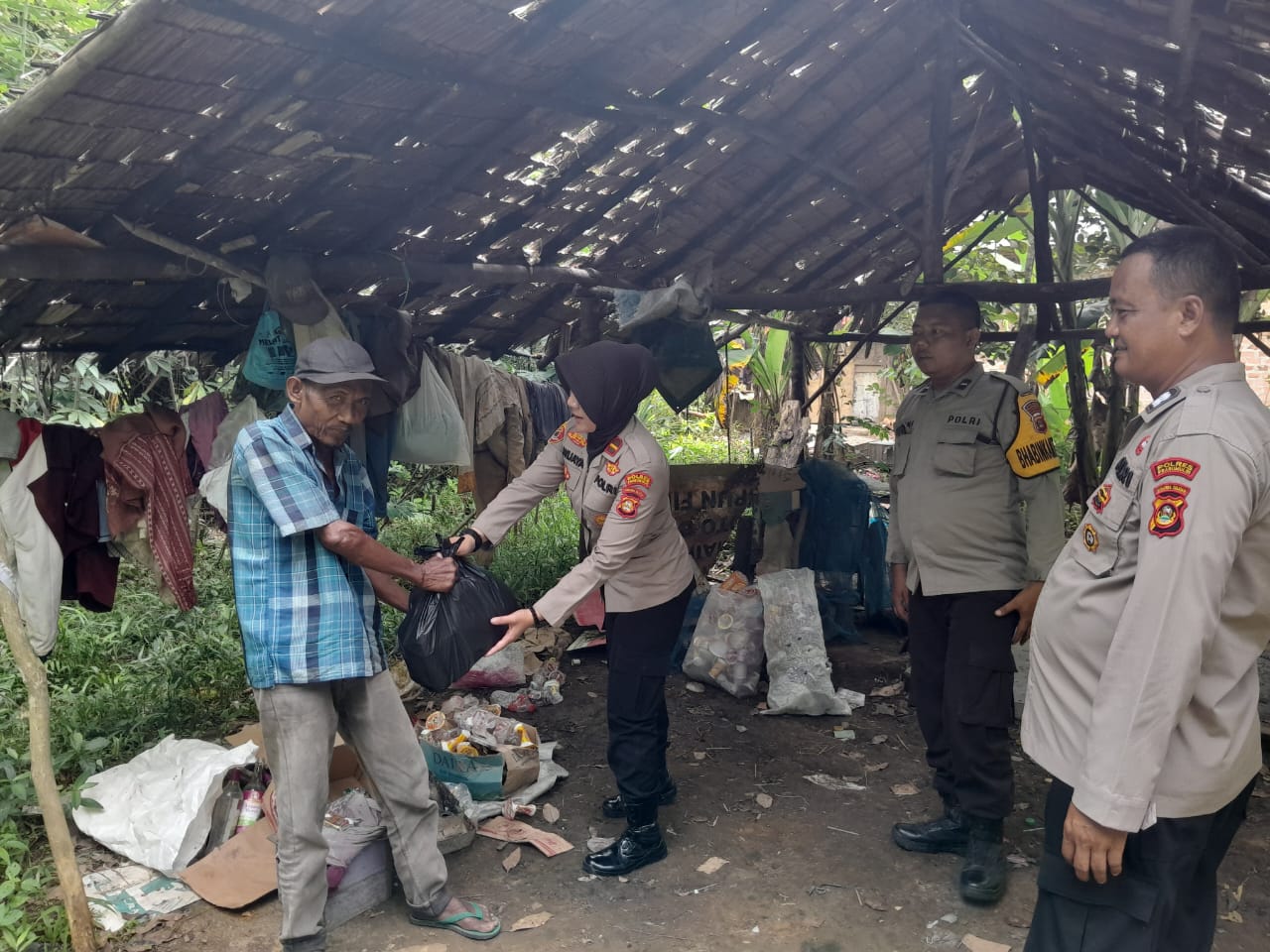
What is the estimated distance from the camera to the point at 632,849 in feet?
11.2

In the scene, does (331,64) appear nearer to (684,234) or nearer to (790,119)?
(790,119)

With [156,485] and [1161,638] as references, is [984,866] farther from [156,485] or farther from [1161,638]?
[156,485]

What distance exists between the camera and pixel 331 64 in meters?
2.63

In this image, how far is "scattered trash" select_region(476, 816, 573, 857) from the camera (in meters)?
3.58

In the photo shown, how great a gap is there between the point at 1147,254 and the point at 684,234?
3319 millimetres

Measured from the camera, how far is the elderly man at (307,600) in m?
2.64

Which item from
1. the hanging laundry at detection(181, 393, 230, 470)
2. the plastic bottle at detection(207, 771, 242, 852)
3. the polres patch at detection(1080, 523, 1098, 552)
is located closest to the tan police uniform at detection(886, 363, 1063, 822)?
the polres patch at detection(1080, 523, 1098, 552)

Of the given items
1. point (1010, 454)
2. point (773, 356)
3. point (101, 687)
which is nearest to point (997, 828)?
point (1010, 454)

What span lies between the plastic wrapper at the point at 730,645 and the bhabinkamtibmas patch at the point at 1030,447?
247cm

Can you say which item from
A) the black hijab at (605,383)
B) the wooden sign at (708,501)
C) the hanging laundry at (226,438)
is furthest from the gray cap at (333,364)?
the wooden sign at (708,501)

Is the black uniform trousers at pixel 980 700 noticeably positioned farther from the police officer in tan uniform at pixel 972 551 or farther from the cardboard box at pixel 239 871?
the cardboard box at pixel 239 871

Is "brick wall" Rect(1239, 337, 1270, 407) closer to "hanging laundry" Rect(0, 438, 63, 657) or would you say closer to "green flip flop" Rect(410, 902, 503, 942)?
"green flip flop" Rect(410, 902, 503, 942)

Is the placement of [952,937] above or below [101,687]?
below

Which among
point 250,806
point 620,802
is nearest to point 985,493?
point 620,802
